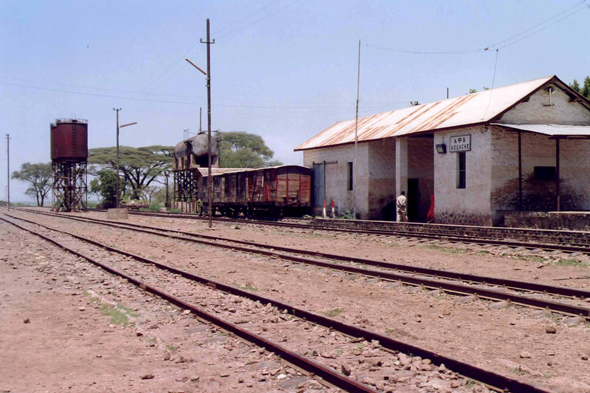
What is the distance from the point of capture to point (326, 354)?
230 inches

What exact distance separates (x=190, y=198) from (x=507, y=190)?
4023 centimetres

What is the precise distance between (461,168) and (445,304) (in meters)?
16.1

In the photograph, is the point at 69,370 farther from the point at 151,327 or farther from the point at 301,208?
the point at 301,208

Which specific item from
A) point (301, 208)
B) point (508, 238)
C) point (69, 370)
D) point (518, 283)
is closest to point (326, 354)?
point (69, 370)

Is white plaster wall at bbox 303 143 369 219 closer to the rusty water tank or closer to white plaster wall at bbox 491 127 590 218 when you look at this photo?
white plaster wall at bbox 491 127 590 218

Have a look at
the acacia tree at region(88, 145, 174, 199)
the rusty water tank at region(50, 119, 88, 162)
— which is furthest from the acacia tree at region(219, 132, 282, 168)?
the rusty water tank at region(50, 119, 88, 162)

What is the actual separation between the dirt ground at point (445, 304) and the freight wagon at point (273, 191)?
14814 mm

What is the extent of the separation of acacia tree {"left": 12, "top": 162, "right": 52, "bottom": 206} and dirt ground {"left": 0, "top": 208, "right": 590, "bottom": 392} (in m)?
99.8

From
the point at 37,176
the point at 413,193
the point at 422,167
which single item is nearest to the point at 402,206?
the point at 413,193

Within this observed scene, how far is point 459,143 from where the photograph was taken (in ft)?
76.3

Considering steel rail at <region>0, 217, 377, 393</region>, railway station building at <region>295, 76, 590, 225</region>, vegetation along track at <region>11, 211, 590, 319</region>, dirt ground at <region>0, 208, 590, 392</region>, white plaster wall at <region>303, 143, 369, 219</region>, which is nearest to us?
steel rail at <region>0, 217, 377, 393</region>

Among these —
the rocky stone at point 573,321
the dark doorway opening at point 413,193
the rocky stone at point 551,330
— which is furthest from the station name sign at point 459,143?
the rocky stone at point 551,330

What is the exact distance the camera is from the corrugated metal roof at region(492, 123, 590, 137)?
64.5 feet

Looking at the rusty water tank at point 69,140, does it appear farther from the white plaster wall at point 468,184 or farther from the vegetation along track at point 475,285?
the vegetation along track at point 475,285
